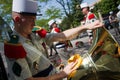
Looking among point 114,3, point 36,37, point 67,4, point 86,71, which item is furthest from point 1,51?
point 114,3

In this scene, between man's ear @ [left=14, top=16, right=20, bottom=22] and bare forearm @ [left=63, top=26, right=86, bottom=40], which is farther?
bare forearm @ [left=63, top=26, right=86, bottom=40]

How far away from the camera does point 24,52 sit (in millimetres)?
2549

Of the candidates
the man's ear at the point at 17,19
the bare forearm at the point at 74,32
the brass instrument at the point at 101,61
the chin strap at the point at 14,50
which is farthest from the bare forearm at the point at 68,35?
the chin strap at the point at 14,50

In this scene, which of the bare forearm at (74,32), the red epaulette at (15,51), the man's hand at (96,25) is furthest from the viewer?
the bare forearm at (74,32)

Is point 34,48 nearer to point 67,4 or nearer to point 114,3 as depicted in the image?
point 67,4

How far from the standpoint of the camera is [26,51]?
263 cm

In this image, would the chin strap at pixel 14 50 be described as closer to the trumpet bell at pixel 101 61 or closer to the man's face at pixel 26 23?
the man's face at pixel 26 23

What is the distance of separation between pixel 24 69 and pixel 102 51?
65cm

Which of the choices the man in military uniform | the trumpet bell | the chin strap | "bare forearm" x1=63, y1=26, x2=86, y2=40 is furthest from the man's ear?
"bare forearm" x1=63, y1=26, x2=86, y2=40

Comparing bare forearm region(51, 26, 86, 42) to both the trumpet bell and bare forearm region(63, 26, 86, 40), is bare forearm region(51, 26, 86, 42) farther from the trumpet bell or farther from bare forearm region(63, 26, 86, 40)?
the trumpet bell

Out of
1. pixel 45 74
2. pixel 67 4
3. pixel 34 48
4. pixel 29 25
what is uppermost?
pixel 29 25

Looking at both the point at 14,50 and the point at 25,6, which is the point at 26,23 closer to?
the point at 25,6

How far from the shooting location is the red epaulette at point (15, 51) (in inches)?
98.7

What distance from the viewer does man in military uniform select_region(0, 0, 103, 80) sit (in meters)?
2.51
